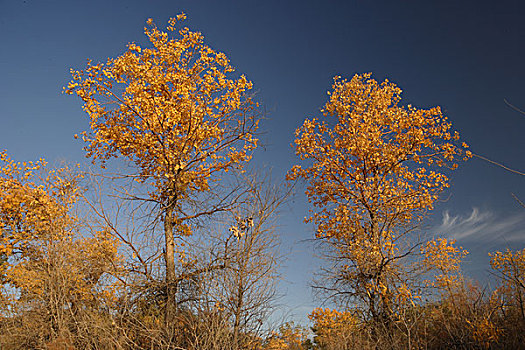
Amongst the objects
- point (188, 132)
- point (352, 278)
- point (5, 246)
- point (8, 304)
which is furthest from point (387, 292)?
point (5, 246)

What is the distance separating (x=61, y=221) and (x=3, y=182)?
603cm

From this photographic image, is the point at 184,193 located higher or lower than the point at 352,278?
higher

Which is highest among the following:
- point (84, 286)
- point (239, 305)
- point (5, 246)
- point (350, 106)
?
point (350, 106)

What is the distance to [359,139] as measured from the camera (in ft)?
40.5

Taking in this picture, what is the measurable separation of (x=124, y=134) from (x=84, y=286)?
3.93 metres

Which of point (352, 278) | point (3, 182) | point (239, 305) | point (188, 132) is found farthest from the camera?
point (3, 182)

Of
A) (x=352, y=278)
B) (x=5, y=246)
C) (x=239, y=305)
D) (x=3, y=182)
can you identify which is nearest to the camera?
(x=239, y=305)

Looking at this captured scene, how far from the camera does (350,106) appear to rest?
1388 centimetres

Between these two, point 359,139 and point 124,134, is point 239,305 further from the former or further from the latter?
point 359,139

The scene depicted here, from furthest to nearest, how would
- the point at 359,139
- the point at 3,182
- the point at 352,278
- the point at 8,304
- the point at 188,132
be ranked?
the point at 3,182 → the point at 359,139 → the point at 352,278 → the point at 8,304 → the point at 188,132

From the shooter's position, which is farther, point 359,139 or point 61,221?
point 359,139

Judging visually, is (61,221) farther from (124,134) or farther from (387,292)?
(387,292)

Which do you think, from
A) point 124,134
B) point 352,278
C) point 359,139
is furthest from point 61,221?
point 359,139

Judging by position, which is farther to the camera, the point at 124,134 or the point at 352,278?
the point at 352,278
